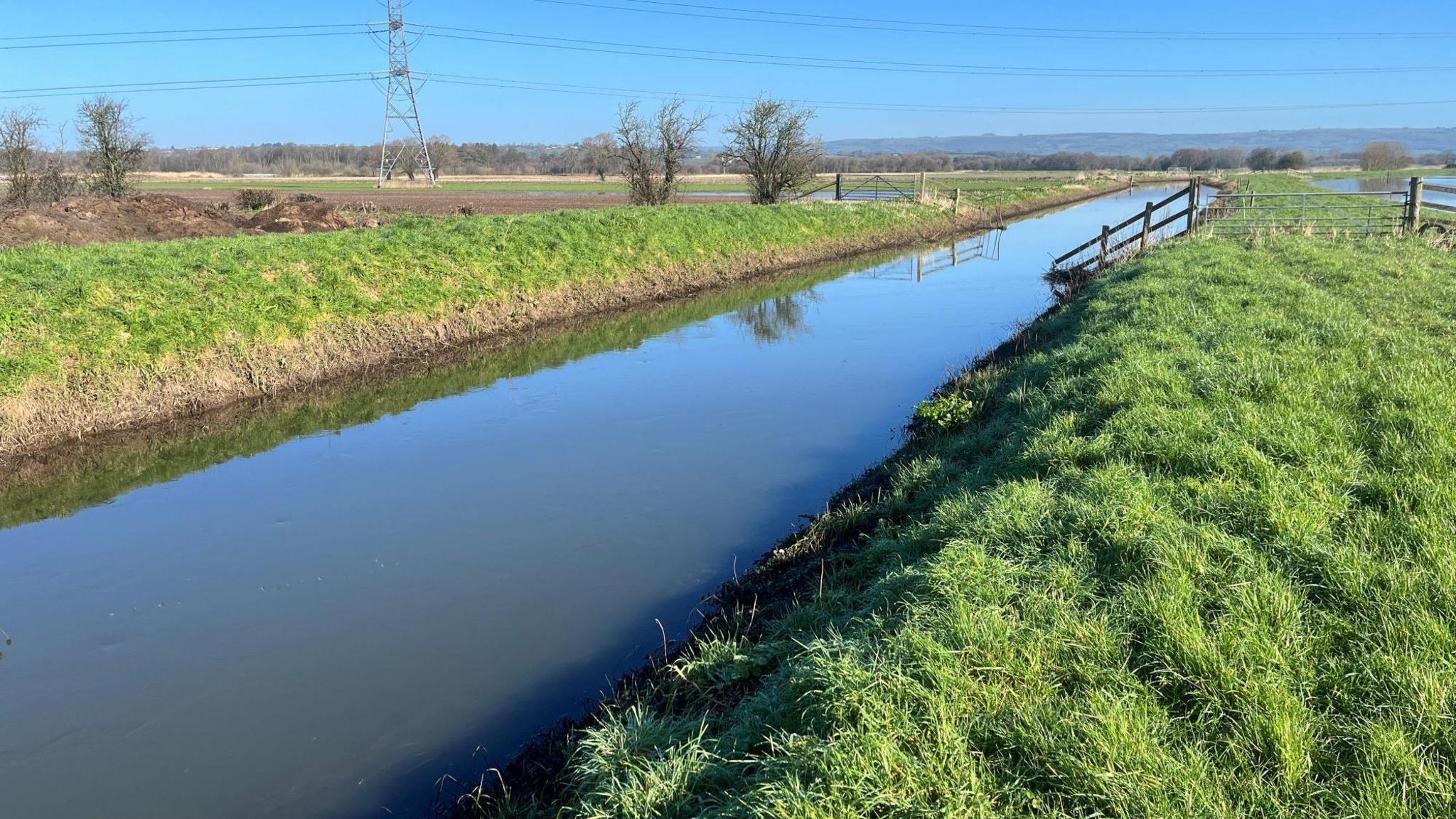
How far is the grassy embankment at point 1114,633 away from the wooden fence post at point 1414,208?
13416 millimetres

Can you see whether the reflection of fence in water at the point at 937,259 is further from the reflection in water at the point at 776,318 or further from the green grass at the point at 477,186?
the green grass at the point at 477,186

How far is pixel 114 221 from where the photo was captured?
20.1 m

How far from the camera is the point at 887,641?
3914 millimetres

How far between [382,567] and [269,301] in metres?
8.14

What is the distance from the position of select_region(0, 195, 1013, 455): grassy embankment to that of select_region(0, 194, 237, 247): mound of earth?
183 inches

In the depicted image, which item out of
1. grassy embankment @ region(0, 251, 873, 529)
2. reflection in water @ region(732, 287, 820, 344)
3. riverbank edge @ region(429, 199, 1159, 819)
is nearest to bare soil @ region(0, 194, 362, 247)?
grassy embankment @ region(0, 251, 873, 529)

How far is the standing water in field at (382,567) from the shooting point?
499 cm

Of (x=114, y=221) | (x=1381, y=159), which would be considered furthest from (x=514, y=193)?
(x=1381, y=159)

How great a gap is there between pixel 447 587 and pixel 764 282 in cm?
1865

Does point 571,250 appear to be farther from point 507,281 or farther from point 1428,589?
point 1428,589

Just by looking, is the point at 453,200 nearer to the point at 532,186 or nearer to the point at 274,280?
the point at 532,186

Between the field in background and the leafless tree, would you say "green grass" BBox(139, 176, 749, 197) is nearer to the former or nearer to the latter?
the field in background

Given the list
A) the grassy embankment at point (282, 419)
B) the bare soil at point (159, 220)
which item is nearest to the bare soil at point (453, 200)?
the bare soil at point (159, 220)

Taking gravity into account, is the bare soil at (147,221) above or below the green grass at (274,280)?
above
